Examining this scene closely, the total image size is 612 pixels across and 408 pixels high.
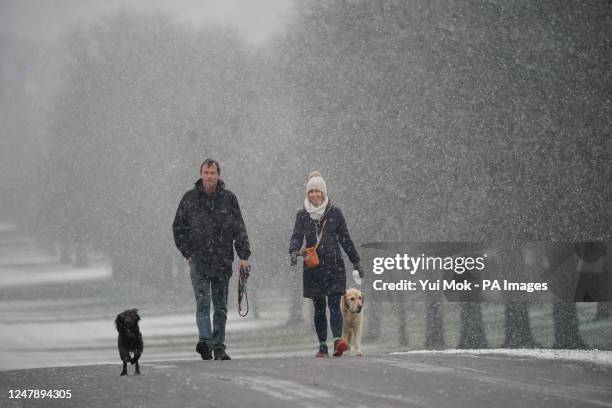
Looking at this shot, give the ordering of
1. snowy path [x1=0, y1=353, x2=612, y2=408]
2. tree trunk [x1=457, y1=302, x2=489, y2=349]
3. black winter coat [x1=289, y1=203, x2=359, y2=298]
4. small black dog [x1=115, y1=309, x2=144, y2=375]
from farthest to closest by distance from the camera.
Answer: tree trunk [x1=457, y1=302, x2=489, y2=349] < black winter coat [x1=289, y1=203, x2=359, y2=298] < small black dog [x1=115, y1=309, x2=144, y2=375] < snowy path [x1=0, y1=353, x2=612, y2=408]

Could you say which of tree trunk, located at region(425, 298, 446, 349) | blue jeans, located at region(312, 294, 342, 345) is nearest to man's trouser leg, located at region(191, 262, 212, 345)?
blue jeans, located at region(312, 294, 342, 345)

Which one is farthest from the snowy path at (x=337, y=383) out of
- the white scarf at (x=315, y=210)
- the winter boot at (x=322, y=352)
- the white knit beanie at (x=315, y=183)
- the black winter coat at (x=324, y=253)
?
the white knit beanie at (x=315, y=183)

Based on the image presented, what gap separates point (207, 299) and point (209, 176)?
4.18ft

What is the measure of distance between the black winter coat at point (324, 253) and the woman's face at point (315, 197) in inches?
5.1

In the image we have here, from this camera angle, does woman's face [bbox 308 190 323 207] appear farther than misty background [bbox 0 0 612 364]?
No

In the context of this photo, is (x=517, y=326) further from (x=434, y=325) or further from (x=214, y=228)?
(x=214, y=228)

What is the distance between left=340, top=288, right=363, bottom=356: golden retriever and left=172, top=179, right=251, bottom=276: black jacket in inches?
53.9

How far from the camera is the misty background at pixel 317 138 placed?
18.2m

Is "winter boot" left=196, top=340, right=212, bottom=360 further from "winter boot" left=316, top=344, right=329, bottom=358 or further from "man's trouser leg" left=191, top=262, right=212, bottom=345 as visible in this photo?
"winter boot" left=316, top=344, right=329, bottom=358

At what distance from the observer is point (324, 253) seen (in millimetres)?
11336

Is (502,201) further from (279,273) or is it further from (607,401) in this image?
(607,401)

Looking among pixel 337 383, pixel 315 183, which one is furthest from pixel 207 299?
pixel 337 383

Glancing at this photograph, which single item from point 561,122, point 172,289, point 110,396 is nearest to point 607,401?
point 110,396

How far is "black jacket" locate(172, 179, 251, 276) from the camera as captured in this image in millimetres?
10883
